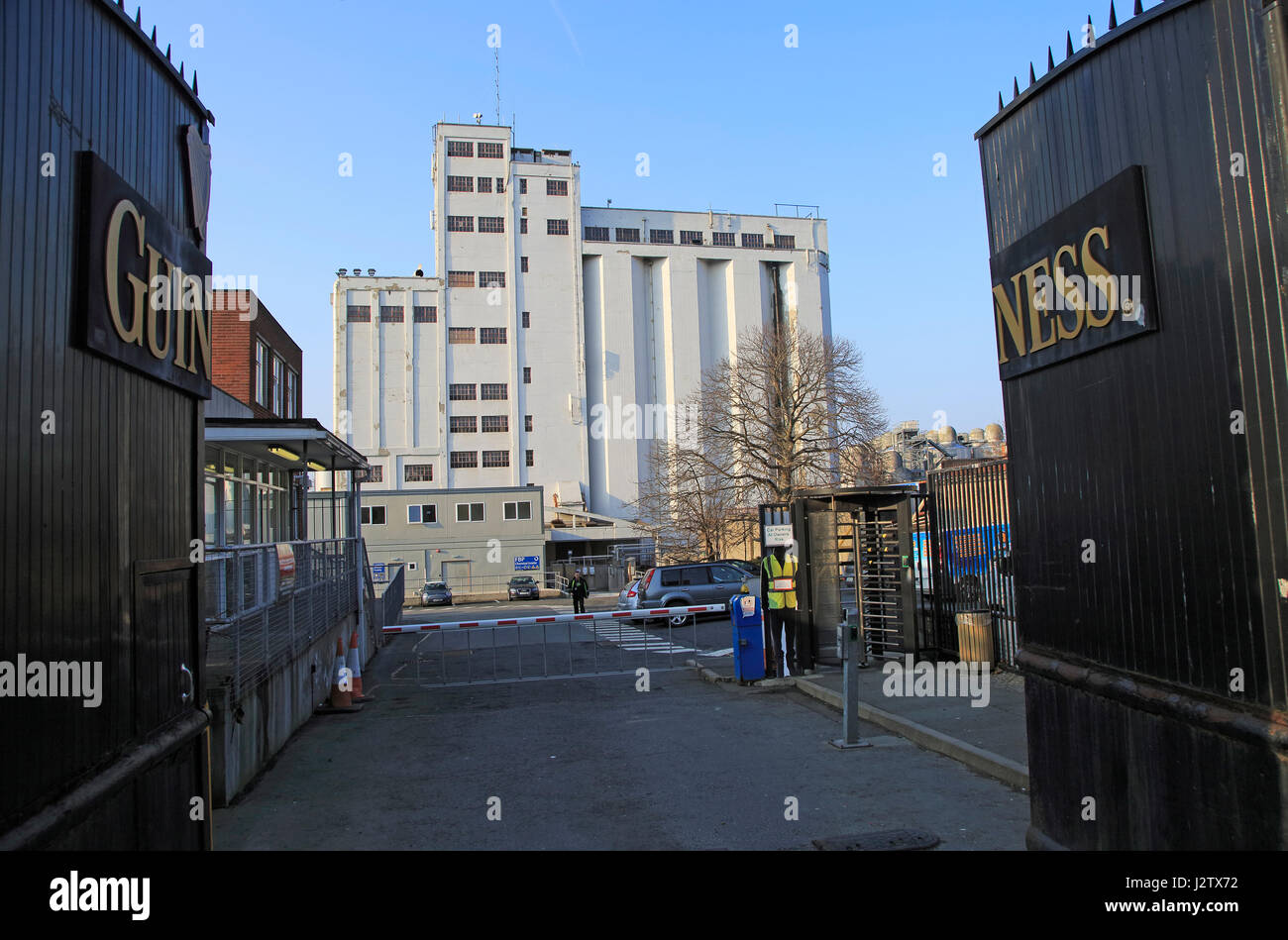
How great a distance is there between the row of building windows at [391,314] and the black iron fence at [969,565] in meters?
60.2

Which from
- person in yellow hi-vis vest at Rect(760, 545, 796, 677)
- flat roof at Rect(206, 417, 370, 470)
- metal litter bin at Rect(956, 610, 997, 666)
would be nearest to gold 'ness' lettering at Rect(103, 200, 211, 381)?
person in yellow hi-vis vest at Rect(760, 545, 796, 677)

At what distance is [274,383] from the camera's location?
30000 mm

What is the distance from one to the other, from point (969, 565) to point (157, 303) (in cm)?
1119

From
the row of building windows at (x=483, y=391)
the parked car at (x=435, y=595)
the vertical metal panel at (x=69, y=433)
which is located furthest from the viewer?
the row of building windows at (x=483, y=391)

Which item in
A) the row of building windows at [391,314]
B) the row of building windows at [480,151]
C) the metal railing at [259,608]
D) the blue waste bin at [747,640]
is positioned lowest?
the blue waste bin at [747,640]

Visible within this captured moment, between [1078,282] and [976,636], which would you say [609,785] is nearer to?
[1078,282]

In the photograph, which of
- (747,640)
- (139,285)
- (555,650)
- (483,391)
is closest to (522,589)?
(483,391)

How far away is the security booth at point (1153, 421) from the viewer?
3324 mm

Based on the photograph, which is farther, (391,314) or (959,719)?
(391,314)

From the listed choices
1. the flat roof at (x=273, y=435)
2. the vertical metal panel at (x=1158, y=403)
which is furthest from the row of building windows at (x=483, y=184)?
the vertical metal panel at (x=1158, y=403)

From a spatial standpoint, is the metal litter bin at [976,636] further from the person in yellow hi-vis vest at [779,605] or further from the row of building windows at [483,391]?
the row of building windows at [483,391]

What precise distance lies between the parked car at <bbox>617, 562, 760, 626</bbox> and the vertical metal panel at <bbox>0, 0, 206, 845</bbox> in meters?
20.2

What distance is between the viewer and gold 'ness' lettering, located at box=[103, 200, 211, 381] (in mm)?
3863
